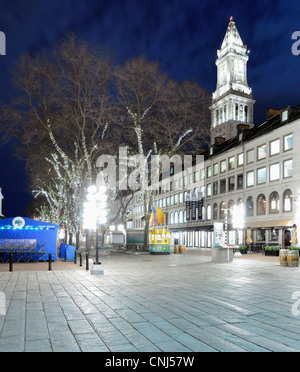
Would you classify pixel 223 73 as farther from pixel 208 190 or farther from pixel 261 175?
pixel 261 175

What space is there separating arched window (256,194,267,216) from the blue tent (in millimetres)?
24768

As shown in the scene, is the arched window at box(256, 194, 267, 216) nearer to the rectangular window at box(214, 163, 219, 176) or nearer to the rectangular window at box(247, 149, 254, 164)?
the rectangular window at box(247, 149, 254, 164)

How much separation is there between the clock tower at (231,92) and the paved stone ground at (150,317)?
80091mm

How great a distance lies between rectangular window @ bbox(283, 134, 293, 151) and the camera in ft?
122

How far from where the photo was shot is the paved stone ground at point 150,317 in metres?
5.41

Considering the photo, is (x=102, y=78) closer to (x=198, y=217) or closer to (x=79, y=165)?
(x=79, y=165)

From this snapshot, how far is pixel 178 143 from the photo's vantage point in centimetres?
3372

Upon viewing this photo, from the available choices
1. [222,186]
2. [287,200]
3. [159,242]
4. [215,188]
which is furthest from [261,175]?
[159,242]

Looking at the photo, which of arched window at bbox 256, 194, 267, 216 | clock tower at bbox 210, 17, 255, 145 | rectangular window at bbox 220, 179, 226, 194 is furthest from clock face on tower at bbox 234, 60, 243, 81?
arched window at bbox 256, 194, 267, 216

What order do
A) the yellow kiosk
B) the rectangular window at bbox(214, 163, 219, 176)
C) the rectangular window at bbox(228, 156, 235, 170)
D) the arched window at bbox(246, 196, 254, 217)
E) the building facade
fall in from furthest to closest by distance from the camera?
the rectangular window at bbox(214, 163, 219, 176) → the rectangular window at bbox(228, 156, 235, 170) → the arched window at bbox(246, 196, 254, 217) → the building facade → the yellow kiosk

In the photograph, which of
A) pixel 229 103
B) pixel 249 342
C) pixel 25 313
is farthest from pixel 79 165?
pixel 229 103

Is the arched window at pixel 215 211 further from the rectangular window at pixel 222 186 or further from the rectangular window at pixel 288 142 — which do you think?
the rectangular window at pixel 288 142

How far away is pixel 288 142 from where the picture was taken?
1481 inches

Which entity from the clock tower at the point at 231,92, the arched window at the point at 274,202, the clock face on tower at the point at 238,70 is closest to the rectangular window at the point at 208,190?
the arched window at the point at 274,202
